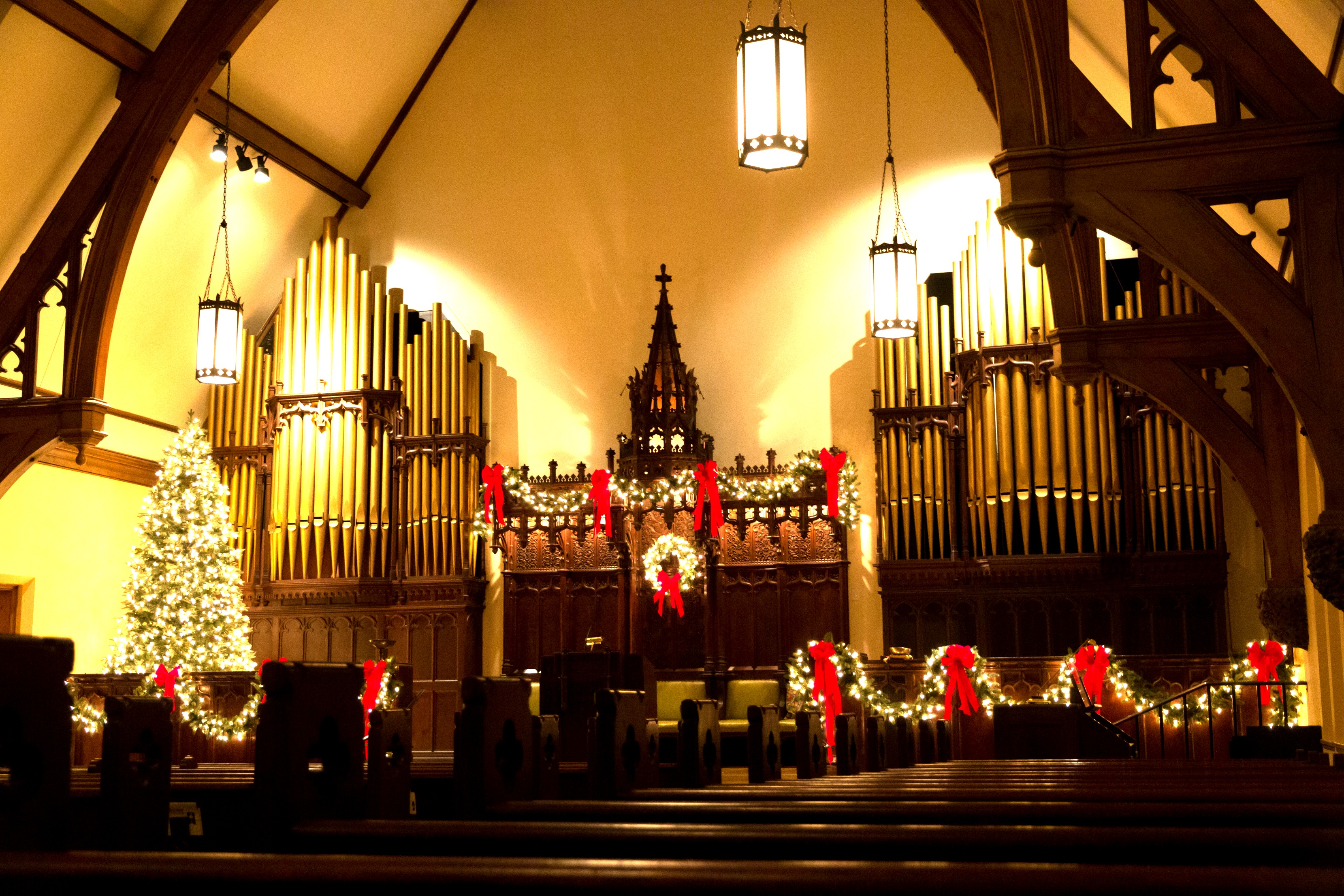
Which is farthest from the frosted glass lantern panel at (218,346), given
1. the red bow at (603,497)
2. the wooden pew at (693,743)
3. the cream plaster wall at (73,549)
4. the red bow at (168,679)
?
the wooden pew at (693,743)

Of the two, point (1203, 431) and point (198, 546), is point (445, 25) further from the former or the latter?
point (1203, 431)

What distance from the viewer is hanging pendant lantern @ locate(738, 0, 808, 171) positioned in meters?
6.09

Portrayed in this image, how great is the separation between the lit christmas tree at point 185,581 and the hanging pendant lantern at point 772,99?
7.37m

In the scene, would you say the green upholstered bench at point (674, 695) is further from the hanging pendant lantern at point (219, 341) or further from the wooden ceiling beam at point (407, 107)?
the wooden ceiling beam at point (407, 107)

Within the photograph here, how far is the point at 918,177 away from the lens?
12.5 meters

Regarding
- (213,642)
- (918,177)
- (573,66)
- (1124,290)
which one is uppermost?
(573,66)

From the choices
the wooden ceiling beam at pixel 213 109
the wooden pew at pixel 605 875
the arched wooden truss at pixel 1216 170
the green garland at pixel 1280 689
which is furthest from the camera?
the wooden ceiling beam at pixel 213 109

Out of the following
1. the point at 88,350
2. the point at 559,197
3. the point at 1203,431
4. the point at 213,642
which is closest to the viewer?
the point at 1203,431

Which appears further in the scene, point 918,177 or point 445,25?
point 445,25

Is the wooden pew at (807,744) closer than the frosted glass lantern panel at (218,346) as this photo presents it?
Yes

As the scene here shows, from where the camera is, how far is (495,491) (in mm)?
12523

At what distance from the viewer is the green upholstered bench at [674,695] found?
11.4 meters

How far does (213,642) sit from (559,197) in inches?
217

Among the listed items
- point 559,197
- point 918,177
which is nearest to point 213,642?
point 559,197
